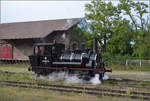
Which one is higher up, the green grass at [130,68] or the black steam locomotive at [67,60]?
the black steam locomotive at [67,60]

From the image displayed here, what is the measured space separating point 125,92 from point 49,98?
11.4 feet

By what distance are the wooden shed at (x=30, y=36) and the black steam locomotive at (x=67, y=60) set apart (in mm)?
11552

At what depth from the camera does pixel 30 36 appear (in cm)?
2677

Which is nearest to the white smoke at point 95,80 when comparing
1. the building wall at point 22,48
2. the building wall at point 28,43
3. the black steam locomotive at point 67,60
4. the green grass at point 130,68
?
the black steam locomotive at point 67,60

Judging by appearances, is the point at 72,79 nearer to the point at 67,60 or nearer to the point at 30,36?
the point at 67,60

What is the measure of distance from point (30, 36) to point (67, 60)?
1414 centimetres

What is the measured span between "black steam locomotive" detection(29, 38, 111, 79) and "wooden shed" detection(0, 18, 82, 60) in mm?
11552

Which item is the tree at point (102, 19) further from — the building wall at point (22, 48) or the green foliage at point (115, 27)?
the building wall at point (22, 48)

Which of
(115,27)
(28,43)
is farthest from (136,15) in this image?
A: (28,43)

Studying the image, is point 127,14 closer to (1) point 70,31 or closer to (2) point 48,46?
(1) point 70,31

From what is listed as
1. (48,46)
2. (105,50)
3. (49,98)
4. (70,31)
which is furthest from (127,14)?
(49,98)

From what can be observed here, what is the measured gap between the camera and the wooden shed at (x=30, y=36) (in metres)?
27.5

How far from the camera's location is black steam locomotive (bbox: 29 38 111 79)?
43.3ft

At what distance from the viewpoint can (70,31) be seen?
2944 centimetres
